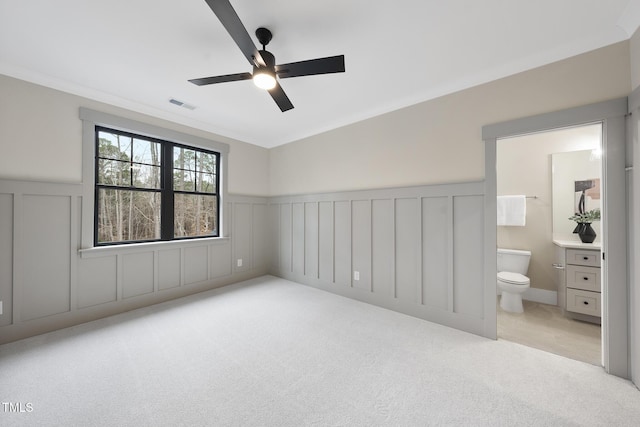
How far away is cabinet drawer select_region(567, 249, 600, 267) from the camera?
2.68 metres

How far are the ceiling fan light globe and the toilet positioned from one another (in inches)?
138

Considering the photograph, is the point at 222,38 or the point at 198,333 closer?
the point at 222,38

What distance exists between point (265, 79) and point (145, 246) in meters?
2.68

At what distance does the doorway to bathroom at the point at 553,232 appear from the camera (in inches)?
104

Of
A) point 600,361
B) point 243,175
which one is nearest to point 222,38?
point 243,175

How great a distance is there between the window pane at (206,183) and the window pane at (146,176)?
578 mm

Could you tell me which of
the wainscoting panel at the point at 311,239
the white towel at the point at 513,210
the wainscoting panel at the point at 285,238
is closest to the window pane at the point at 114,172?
the wainscoting panel at the point at 285,238

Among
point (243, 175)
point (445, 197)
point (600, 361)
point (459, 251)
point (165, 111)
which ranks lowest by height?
point (600, 361)

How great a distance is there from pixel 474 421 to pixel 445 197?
193 cm

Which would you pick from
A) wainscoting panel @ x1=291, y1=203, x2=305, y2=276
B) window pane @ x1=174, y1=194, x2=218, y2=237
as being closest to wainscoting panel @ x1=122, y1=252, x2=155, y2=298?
window pane @ x1=174, y1=194, x2=218, y2=237

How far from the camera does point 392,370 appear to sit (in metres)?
1.87

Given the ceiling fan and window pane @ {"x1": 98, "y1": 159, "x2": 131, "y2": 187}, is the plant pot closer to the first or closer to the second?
the ceiling fan

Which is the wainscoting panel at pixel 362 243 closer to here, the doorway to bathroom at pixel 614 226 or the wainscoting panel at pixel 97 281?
the doorway to bathroom at pixel 614 226

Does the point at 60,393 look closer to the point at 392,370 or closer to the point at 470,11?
the point at 392,370
